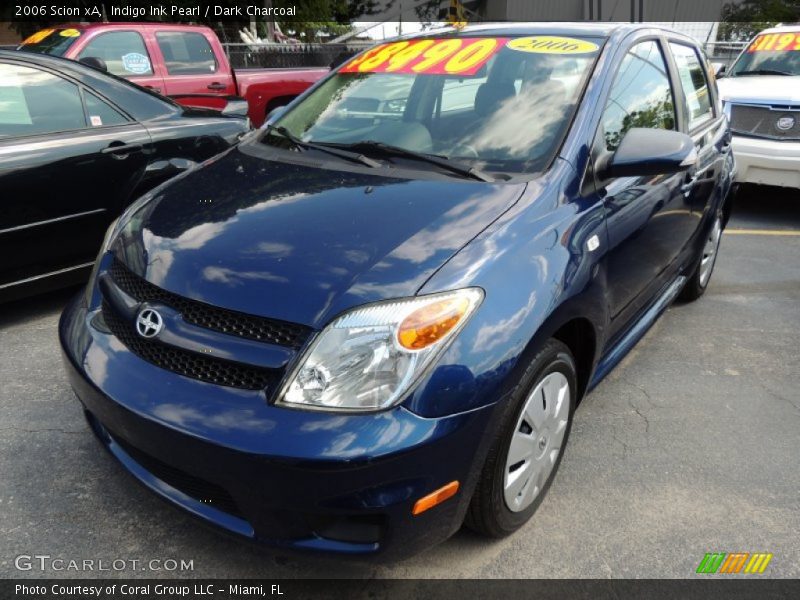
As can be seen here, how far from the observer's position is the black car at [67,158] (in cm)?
368

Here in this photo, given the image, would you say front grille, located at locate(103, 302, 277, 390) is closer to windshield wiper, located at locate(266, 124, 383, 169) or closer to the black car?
windshield wiper, located at locate(266, 124, 383, 169)

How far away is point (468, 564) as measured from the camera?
2.25 m

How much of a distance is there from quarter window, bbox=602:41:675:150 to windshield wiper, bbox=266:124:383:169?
3.12 feet

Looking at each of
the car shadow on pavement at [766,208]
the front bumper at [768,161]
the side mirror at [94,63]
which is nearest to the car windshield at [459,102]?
the side mirror at [94,63]

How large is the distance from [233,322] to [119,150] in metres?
2.63

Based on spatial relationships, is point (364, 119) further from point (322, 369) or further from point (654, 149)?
point (322, 369)

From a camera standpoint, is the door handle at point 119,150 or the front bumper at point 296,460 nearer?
the front bumper at point 296,460

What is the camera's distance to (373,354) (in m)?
1.87

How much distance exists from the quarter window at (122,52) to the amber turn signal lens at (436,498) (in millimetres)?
6822

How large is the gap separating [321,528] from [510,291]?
34.1 inches

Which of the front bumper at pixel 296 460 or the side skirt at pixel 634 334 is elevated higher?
the front bumper at pixel 296 460

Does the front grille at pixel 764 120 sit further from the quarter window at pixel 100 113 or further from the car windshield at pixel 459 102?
the quarter window at pixel 100 113

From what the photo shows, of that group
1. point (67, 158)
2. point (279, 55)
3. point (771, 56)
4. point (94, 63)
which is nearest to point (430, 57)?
point (67, 158)

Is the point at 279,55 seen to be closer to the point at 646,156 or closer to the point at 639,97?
the point at 639,97
